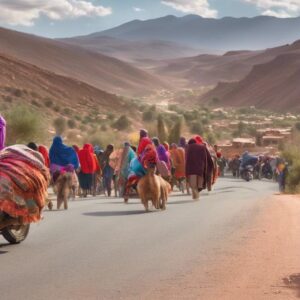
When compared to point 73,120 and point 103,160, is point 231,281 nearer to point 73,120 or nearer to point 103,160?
point 103,160

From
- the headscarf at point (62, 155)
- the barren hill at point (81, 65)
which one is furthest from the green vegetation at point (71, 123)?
the barren hill at point (81, 65)

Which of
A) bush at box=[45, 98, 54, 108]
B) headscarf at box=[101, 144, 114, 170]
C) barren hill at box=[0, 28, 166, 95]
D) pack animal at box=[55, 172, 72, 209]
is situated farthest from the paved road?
barren hill at box=[0, 28, 166, 95]

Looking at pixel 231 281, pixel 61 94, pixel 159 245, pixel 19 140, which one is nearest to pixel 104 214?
pixel 159 245

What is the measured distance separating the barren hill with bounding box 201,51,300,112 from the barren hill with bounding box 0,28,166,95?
18.8m

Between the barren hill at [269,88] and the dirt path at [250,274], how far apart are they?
113252 mm

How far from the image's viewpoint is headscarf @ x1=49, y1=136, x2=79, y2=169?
65.8 ft

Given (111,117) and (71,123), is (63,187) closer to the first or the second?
(71,123)

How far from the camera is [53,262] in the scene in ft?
32.2

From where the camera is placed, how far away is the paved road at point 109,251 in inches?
322

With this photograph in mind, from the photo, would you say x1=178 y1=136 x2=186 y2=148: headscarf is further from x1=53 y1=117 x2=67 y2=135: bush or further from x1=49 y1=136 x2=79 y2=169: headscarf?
x1=53 y1=117 x2=67 y2=135: bush

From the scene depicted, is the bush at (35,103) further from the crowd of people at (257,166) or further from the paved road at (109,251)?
the paved road at (109,251)

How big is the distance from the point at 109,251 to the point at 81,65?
164240 mm

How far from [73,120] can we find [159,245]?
206ft

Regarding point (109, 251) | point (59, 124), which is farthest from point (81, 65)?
point (109, 251)
